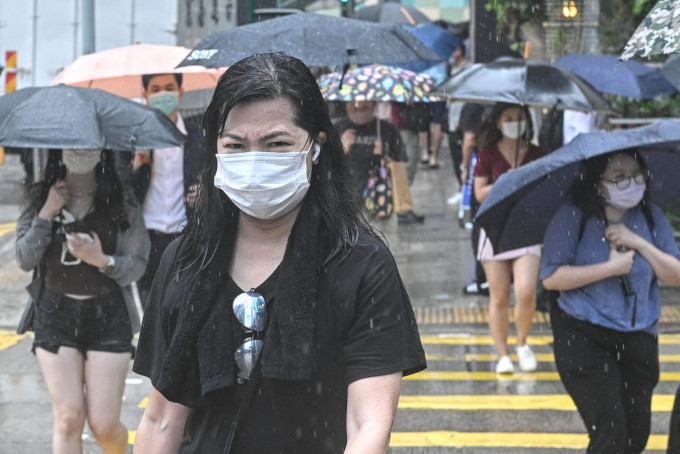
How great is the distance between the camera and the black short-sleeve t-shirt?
2898 millimetres

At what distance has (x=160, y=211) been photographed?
773 centimetres

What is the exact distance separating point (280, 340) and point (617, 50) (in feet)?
38.2

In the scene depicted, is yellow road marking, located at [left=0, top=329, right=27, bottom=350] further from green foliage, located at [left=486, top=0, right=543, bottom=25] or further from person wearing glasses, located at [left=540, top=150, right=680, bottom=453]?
green foliage, located at [left=486, top=0, right=543, bottom=25]

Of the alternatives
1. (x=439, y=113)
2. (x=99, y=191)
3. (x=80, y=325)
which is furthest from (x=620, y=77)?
(x=439, y=113)

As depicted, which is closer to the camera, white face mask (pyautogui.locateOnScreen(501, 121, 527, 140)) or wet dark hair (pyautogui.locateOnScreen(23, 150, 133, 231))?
wet dark hair (pyautogui.locateOnScreen(23, 150, 133, 231))

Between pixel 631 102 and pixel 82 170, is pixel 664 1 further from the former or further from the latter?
pixel 631 102

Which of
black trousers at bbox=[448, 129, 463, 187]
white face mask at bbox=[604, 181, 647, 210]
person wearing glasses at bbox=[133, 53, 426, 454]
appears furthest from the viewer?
black trousers at bbox=[448, 129, 463, 187]

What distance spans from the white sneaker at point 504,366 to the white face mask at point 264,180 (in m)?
5.61

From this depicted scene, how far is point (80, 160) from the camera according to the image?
5934 mm

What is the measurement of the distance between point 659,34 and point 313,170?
7.58ft

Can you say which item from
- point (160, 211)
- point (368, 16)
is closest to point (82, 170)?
point (160, 211)

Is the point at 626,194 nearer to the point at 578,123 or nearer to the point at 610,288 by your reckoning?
the point at 610,288

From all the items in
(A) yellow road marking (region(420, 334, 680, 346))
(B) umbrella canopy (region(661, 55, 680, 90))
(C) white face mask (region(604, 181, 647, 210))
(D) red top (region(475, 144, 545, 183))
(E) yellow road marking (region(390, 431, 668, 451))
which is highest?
(B) umbrella canopy (region(661, 55, 680, 90))

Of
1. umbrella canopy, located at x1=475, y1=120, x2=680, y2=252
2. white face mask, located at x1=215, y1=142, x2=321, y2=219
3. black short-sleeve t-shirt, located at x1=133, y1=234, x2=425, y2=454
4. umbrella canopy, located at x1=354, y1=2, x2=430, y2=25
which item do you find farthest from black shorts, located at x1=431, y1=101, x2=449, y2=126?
black short-sleeve t-shirt, located at x1=133, y1=234, x2=425, y2=454
